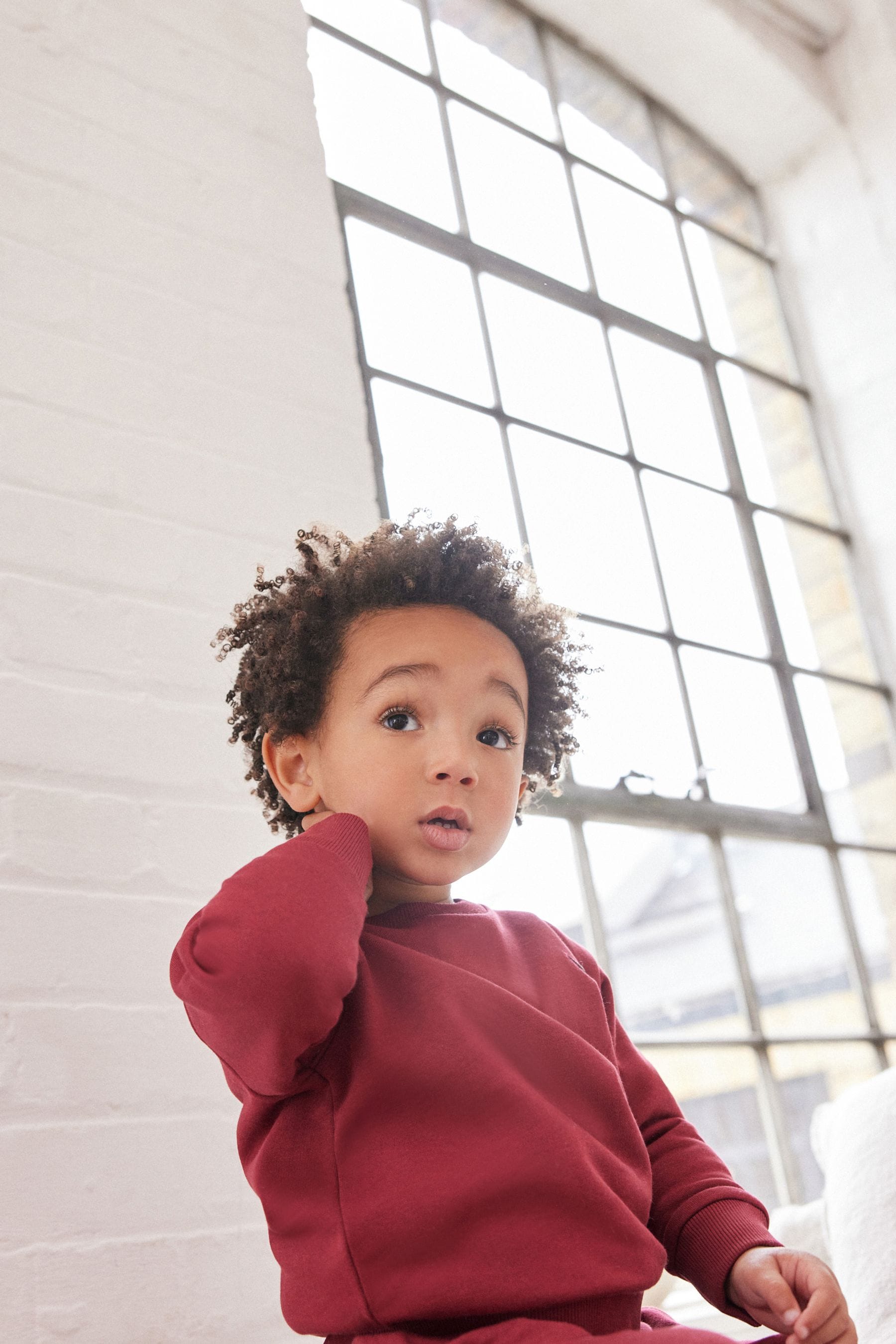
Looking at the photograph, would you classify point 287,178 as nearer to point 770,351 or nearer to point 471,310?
point 471,310

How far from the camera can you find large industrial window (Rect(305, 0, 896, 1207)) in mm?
1979

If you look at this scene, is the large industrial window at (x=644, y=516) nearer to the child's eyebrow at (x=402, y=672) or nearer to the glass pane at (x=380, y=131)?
the glass pane at (x=380, y=131)

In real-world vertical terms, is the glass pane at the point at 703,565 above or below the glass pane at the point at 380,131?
below

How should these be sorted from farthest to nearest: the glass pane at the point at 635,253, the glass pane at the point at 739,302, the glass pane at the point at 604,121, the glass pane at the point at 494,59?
the glass pane at the point at 739,302 < the glass pane at the point at 604,121 < the glass pane at the point at 635,253 < the glass pane at the point at 494,59

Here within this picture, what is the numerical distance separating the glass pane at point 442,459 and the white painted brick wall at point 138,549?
23 centimetres

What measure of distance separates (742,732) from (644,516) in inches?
18.3

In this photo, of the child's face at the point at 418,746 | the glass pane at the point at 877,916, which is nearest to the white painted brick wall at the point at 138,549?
the child's face at the point at 418,746

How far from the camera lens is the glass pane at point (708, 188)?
116 inches

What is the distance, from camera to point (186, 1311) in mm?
1127

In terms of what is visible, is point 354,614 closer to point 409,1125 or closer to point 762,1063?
point 409,1125

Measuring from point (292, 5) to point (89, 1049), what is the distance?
1.60 meters

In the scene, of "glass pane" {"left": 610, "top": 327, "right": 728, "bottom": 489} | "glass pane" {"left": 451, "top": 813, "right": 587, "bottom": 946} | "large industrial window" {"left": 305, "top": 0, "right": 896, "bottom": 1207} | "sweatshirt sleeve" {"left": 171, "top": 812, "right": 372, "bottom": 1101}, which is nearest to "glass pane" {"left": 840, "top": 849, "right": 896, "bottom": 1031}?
"large industrial window" {"left": 305, "top": 0, "right": 896, "bottom": 1207}

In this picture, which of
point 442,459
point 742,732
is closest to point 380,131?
point 442,459

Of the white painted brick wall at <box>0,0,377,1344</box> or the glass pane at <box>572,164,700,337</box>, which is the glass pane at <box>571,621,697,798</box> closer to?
the white painted brick wall at <box>0,0,377,1344</box>
